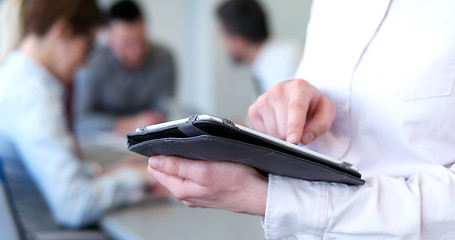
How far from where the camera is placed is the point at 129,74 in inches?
128

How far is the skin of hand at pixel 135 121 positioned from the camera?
2738 millimetres

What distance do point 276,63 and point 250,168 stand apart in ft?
6.85

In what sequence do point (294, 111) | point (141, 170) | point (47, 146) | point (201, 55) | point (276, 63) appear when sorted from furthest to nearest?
point (201, 55) < point (276, 63) < point (141, 170) < point (47, 146) < point (294, 111)

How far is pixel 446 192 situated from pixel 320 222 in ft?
0.65

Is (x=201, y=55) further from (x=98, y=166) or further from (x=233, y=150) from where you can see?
(x=233, y=150)

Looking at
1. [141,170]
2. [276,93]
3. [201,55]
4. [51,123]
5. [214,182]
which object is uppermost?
[276,93]

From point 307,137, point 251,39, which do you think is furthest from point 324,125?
point 251,39

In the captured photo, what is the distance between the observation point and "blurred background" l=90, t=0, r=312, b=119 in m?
5.10

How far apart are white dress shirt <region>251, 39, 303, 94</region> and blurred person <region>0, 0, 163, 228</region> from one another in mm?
1178

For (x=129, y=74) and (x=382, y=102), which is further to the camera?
(x=129, y=74)

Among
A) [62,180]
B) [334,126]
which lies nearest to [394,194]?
[334,126]

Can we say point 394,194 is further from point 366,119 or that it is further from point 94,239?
point 94,239

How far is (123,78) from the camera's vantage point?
3217mm

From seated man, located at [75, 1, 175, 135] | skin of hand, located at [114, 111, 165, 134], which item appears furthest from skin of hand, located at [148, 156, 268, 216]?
seated man, located at [75, 1, 175, 135]
